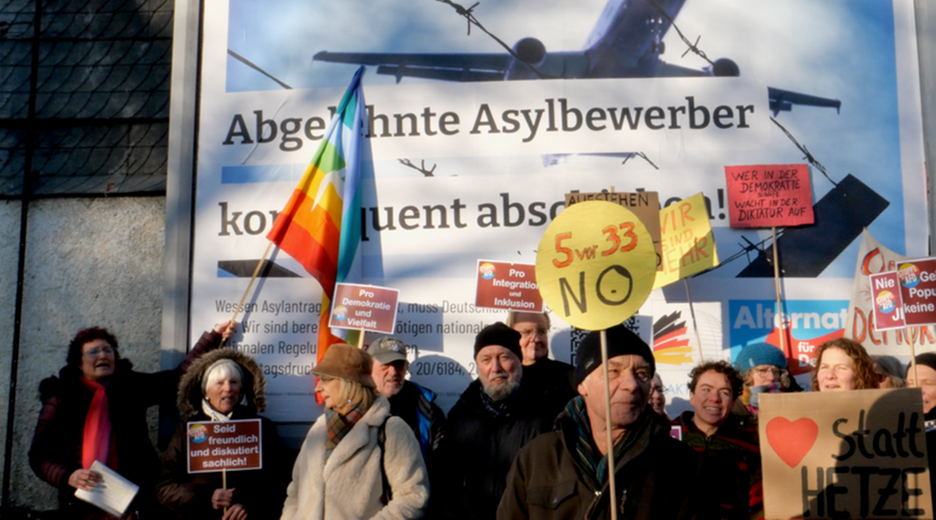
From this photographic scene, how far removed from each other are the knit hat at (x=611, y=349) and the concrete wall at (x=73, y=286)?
4.77 meters

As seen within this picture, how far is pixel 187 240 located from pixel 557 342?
3024 millimetres

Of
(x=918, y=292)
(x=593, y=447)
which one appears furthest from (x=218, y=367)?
(x=918, y=292)

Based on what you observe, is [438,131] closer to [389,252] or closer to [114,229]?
[389,252]

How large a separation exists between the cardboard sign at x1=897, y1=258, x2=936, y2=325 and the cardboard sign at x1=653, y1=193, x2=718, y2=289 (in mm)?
1180

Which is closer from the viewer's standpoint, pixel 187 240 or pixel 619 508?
pixel 619 508

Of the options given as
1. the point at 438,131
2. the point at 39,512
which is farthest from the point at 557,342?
the point at 39,512

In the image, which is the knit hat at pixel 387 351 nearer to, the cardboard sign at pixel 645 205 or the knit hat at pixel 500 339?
the knit hat at pixel 500 339

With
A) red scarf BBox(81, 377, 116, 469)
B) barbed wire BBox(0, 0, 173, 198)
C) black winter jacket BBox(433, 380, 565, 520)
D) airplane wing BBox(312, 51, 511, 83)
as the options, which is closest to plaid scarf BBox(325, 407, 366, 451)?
black winter jacket BBox(433, 380, 565, 520)

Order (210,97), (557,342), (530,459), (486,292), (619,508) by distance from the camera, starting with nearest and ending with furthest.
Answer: (619,508) → (530,459) → (486,292) → (557,342) → (210,97)

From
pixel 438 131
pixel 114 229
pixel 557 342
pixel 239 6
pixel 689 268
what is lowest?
pixel 557 342

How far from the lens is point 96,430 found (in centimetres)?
524

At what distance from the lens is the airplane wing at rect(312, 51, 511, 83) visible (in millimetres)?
6598

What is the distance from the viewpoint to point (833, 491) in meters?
3.00

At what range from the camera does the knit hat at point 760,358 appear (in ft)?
15.5
